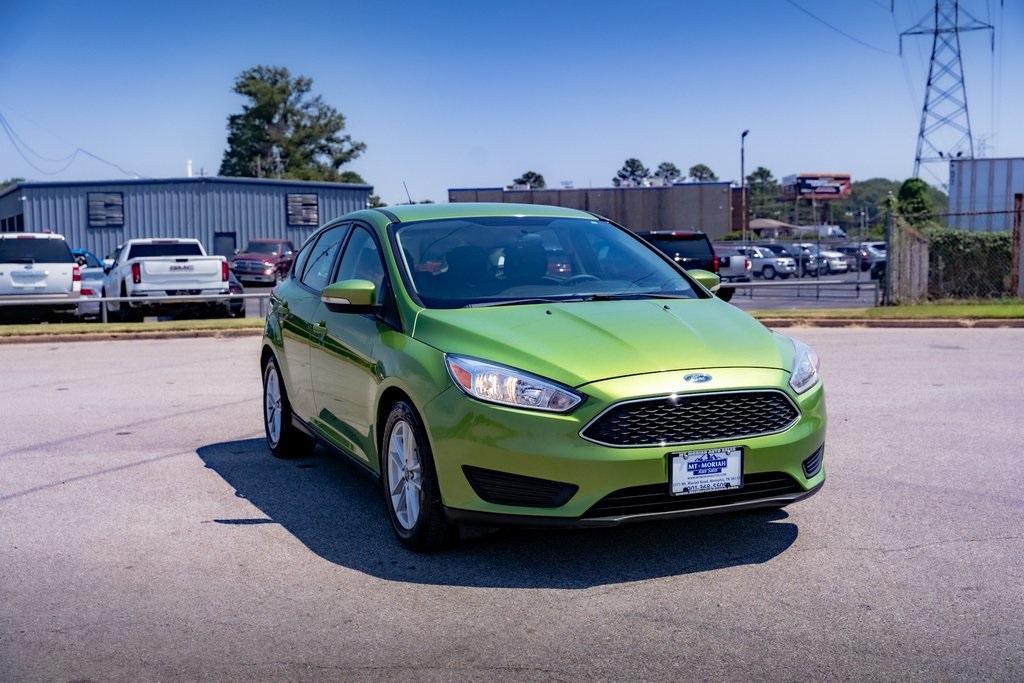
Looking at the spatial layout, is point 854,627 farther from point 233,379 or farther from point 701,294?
point 233,379

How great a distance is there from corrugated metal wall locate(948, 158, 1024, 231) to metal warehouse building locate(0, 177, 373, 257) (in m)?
25.0

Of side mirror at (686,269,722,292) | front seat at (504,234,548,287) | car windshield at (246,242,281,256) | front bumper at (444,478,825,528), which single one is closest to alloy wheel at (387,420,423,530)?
front bumper at (444,478,825,528)

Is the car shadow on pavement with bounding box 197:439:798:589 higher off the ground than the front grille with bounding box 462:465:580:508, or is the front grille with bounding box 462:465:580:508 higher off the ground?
the front grille with bounding box 462:465:580:508

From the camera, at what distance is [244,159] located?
9669 centimetres

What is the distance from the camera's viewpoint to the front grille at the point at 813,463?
5328 mm

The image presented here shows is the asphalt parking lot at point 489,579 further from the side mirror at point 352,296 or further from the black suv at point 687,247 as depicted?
the black suv at point 687,247

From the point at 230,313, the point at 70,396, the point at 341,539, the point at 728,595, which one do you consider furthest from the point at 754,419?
the point at 230,313

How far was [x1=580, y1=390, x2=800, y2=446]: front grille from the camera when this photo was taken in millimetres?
4844

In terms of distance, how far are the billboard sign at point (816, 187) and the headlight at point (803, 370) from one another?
373 feet

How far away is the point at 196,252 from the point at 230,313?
2.32 metres

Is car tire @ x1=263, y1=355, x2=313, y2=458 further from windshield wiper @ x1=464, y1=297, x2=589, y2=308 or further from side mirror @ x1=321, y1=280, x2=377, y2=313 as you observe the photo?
windshield wiper @ x1=464, y1=297, x2=589, y2=308

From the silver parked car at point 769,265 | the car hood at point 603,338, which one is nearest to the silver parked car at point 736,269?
the silver parked car at point 769,265

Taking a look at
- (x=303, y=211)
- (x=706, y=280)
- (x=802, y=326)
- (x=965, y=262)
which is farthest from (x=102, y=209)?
(x=706, y=280)

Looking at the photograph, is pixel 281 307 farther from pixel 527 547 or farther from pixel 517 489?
pixel 517 489
